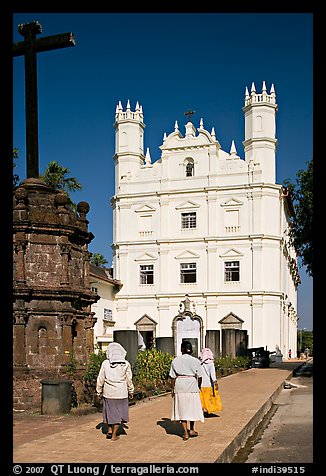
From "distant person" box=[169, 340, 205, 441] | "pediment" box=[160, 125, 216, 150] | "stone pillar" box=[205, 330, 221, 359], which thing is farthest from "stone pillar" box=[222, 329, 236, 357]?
"distant person" box=[169, 340, 205, 441]

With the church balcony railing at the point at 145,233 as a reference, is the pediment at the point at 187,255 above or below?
below

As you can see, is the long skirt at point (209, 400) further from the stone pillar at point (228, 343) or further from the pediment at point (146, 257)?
the pediment at point (146, 257)

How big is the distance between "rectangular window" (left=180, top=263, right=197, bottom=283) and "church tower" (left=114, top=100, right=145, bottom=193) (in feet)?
22.3

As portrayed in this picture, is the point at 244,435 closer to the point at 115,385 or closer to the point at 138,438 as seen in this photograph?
the point at 138,438

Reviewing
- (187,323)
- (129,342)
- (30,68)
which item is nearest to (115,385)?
(129,342)

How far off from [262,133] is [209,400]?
28.7 m

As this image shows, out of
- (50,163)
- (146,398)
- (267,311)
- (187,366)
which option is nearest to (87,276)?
(146,398)

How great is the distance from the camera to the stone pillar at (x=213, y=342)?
24.3m

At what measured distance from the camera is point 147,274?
38.8 metres

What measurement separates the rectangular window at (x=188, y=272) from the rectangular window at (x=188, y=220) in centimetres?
247

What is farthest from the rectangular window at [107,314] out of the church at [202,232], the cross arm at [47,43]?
the cross arm at [47,43]

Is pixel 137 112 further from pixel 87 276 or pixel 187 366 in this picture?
pixel 187 366
